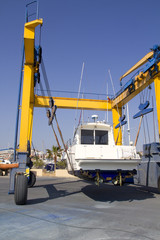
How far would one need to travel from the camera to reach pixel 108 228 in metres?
4.07

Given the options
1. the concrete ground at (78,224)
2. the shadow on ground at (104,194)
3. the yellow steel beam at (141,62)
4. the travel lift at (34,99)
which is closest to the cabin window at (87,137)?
the travel lift at (34,99)

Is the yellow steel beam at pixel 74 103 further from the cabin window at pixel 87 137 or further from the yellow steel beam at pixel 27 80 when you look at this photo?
the cabin window at pixel 87 137

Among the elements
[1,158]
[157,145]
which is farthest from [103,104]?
[1,158]

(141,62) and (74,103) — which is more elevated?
(141,62)

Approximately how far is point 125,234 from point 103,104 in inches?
520

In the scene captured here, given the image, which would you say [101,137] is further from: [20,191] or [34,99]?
[34,99]

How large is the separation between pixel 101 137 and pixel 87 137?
0.64m

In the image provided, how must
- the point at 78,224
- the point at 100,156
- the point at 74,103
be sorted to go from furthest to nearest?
the point at 74,103 → the point at 100,156 → the point at 78,224

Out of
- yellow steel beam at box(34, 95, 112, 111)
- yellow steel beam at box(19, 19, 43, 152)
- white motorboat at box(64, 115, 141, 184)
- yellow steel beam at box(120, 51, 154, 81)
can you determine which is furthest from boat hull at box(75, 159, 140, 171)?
yellow steel beam at box(34, 95, 112, 111)

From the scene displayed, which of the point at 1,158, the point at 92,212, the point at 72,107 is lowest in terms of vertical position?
the point at 92,212

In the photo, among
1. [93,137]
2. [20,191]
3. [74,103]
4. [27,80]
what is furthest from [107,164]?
[74,103]

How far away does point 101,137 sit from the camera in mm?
8992

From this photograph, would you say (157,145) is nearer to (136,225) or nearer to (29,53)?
(136,225)

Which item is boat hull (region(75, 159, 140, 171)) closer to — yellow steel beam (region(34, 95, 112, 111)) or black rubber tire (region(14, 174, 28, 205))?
black rubber tire (region(14, 174, 28, 205))
